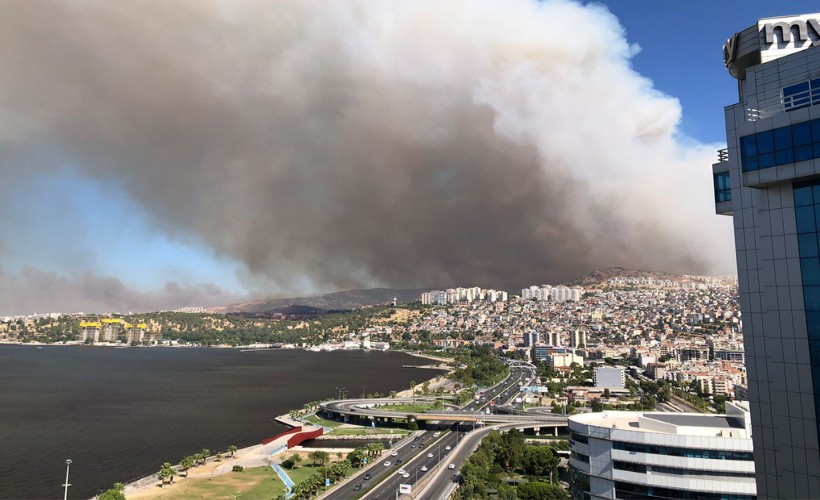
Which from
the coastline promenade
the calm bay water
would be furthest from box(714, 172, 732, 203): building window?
the calm bay water

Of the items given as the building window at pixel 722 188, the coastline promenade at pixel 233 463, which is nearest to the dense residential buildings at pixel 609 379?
the coastline promenade at pixel 233 463

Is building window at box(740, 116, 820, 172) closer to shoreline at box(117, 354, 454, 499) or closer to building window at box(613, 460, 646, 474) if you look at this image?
building window at box(613, 460, 646, 474)

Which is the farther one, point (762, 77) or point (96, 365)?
point (96, 365)

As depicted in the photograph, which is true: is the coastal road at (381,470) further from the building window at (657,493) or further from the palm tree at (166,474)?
the building window at (657,493)

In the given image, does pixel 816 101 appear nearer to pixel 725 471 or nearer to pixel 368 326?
pixel 725 471

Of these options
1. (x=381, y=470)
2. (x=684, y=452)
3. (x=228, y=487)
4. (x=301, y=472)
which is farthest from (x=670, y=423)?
(x=228, y=487)

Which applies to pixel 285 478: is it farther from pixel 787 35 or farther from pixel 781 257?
pixel 787 35

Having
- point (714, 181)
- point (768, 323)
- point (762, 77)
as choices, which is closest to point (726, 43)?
point (762, 77)
